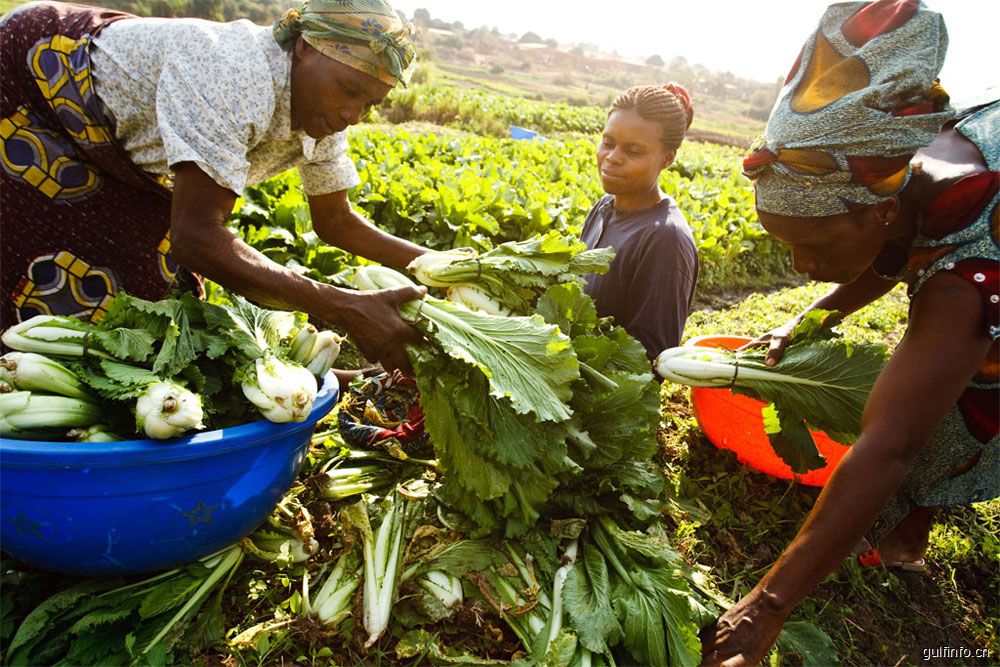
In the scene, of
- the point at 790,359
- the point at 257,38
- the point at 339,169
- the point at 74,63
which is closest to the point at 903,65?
the point at 790,359

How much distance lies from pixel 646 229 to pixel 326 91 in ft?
5.82

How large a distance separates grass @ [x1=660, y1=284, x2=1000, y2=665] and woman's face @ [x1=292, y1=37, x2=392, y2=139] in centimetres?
233

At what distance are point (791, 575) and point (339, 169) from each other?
2614mm

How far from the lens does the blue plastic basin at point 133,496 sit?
1.73 metres

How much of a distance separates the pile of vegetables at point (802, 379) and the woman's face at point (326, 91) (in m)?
1.81

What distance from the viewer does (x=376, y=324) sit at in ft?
7.16

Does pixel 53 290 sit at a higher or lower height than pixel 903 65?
lower

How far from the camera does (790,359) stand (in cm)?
274

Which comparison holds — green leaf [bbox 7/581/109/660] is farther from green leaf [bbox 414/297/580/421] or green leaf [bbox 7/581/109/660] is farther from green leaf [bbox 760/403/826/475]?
green leaf [bbox 760/403/826/475]

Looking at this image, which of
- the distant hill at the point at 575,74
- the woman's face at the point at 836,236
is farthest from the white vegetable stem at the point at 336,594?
the distant hill at the point at 575,74

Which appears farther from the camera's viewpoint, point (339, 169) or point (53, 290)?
point (339, 169)

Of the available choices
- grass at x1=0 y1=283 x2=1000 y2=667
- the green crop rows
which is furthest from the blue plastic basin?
the green crop rows

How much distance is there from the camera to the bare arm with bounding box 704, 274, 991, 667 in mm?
1779

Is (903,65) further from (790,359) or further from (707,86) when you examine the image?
(707,86)
